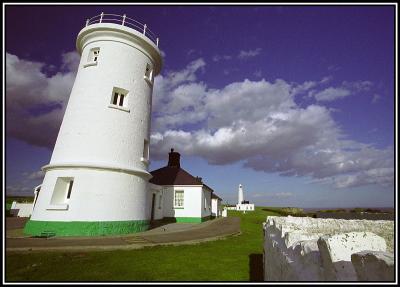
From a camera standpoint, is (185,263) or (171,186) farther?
(171,186)

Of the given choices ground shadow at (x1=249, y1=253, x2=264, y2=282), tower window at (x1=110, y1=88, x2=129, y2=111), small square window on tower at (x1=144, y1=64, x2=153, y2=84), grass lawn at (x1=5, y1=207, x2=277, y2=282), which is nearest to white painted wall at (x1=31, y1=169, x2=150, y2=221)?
grass lawn at (x1=5, y1=207, x2=277, y2=282)

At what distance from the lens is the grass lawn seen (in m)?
6.09

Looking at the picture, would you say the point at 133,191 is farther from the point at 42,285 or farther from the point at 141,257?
the point at 42,285

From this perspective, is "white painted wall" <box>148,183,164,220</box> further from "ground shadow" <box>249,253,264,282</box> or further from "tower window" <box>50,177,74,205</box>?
"ground shadow" <box>249,253,264,282</box>

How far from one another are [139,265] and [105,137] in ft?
27.0

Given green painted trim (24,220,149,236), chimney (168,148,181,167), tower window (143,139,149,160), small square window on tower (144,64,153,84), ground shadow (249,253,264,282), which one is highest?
small square window on tower (144,64,153,84)

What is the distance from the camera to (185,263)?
7594mm

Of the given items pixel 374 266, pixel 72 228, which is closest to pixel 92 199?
pixel 72 228

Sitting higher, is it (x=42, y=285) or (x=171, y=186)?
(x=171, y=186)

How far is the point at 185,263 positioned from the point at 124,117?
31.1ft

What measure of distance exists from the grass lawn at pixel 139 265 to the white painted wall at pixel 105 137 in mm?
4243

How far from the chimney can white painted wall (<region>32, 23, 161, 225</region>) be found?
539 inches

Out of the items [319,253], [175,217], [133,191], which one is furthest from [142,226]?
[319,253]

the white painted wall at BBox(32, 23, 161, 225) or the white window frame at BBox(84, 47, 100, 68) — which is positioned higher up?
the white window frame at BBox(84, 47, 100, 68)
